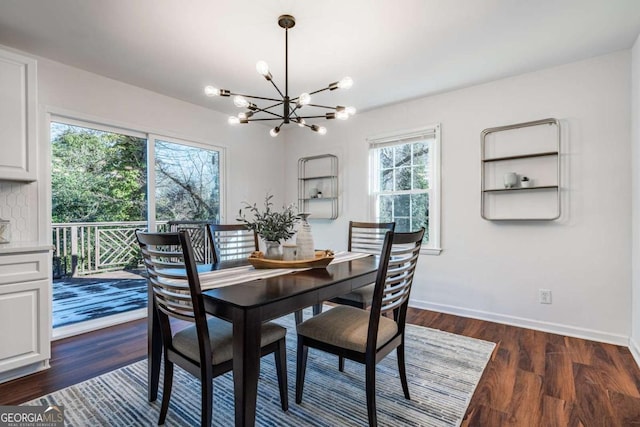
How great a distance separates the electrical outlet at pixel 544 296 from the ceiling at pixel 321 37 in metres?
2.09

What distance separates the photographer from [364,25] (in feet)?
7.32

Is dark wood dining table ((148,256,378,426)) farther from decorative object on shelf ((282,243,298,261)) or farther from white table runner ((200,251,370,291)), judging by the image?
decorative object on shelf ((282,243,298,261))

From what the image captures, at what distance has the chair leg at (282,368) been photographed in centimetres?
170

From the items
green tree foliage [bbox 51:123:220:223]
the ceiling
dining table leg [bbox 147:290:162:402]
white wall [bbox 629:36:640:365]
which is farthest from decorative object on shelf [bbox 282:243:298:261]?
white wall [bbox 629:36:640:365]

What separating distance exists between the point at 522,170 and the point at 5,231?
446cm

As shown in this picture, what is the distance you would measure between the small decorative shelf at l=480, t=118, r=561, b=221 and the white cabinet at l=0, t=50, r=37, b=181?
394 centimetres

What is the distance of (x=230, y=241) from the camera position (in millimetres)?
2779

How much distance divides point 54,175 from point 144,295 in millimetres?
1584

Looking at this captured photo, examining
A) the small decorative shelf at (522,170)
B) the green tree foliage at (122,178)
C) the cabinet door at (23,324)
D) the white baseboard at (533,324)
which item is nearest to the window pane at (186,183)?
the green tree foliage at (122,178)

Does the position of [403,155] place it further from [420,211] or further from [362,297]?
[362,297]

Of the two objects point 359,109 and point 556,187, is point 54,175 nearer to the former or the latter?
point 359,109

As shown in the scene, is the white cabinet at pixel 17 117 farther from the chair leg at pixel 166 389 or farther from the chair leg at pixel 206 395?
the chair leg at pixel 206 395

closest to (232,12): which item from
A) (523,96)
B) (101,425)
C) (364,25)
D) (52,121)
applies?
(364,25)

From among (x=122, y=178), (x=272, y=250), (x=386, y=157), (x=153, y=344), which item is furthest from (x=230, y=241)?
(x=386, y=157)
